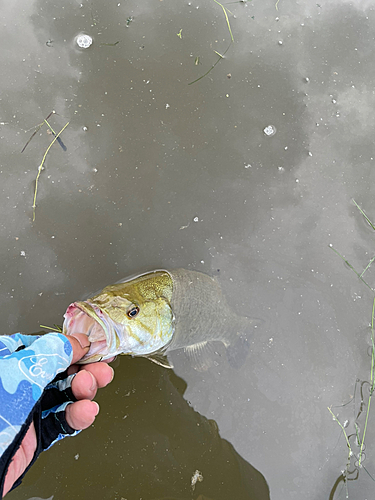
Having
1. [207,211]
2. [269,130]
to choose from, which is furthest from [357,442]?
[269,130]

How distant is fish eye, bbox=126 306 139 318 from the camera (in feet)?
7.55

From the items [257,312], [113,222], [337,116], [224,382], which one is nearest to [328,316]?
[257,312]

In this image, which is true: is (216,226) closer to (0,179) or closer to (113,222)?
(113,222)

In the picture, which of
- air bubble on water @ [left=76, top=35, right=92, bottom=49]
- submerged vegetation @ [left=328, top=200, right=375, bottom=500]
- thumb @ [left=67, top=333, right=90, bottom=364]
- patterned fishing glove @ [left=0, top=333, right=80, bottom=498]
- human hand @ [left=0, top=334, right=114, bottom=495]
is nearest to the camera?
patterned fishing glove @ [left=0, top=333, right=80, bottom=498]

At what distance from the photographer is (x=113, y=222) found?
2980 mm

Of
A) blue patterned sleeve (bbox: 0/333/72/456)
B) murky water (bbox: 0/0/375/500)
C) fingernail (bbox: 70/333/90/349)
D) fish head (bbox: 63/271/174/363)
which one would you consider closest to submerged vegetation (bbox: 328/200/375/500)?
murky water (bbox: 0/0/375/500)

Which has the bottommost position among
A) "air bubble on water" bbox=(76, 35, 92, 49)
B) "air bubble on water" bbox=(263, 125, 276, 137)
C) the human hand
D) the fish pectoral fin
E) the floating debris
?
the floating debris

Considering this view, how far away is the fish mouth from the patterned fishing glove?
0.52ft

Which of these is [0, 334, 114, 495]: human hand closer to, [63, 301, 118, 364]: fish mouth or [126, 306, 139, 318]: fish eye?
[63, 301, 118, 364]: fish mouth

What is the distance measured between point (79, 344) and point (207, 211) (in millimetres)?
1623

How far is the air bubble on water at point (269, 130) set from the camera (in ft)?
10.2

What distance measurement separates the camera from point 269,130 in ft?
10.2

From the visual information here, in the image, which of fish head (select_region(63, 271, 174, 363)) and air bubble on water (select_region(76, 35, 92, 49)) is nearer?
fish head (select_region(63, 271, 174, 363))

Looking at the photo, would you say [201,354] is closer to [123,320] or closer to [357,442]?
[123,320]
